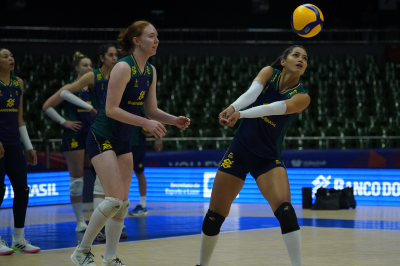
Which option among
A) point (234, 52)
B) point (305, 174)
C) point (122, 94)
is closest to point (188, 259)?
point (122, 94)

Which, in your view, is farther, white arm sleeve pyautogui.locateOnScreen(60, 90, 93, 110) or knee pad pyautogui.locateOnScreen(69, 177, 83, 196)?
knee pad pyautogui.locateOnScreen(69, 177, 83, 196)

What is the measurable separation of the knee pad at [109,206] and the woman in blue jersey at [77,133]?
2.51m

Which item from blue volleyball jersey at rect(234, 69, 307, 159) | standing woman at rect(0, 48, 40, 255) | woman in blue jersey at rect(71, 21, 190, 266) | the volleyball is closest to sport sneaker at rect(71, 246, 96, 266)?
woman in blue jersey at rect(71, 21, 190, 266)

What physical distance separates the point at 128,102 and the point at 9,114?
163 centimetres

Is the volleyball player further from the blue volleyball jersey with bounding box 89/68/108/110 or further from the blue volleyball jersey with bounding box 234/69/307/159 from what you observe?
the blue volleyball jersey with bounding box 234/69/307/159

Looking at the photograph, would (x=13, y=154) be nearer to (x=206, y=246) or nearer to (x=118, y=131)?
(x=118, y=131)

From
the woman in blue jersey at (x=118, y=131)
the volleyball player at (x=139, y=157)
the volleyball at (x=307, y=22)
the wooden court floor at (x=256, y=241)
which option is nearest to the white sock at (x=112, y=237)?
the woman in blue jersey at (x=118, y=131)

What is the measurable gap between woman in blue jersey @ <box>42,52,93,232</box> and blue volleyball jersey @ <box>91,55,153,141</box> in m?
2.29

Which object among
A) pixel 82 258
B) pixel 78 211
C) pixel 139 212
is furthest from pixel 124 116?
pixel 139 212

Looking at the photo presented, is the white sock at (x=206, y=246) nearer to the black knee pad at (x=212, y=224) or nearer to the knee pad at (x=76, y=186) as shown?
the black knee pad at (x=212, y=224)

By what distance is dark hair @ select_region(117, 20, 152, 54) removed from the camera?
4395 mm

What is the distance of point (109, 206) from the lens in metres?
4.22

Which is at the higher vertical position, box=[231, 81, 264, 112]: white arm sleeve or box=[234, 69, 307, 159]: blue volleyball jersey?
box=[231, 81, 264, 112]: white arm sleeve

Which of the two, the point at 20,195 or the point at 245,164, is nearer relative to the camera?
the point at 245,164
